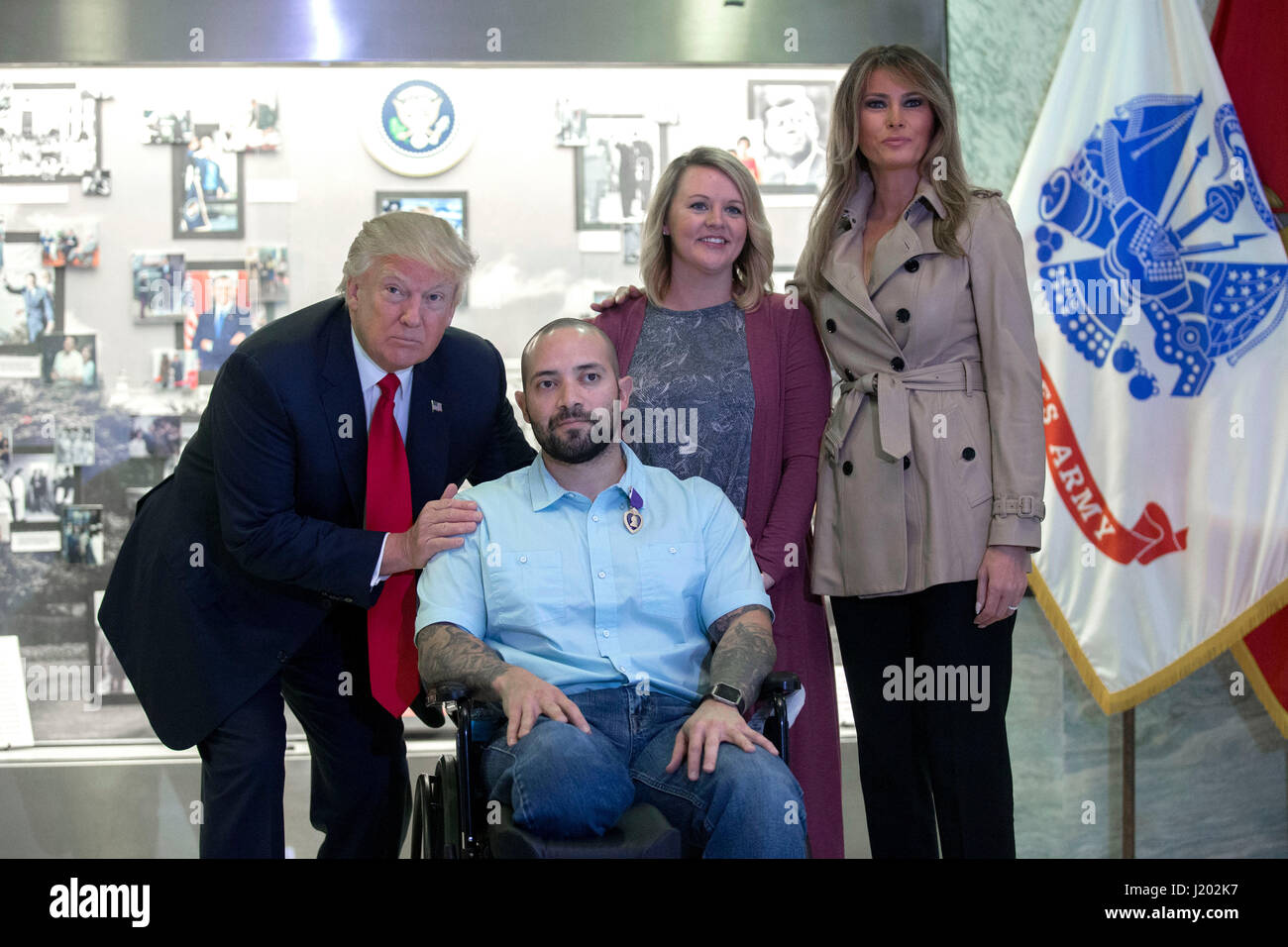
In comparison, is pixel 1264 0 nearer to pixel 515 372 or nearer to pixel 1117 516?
pixel 1117 516

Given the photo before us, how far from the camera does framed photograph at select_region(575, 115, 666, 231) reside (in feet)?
13.3

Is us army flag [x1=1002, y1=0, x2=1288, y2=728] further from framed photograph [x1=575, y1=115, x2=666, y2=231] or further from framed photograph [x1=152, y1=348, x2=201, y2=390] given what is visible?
framed photograph [x1=152, y1=348, x2=201, y2=390]

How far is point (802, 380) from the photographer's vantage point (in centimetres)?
286

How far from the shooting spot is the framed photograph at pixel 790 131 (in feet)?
13.2

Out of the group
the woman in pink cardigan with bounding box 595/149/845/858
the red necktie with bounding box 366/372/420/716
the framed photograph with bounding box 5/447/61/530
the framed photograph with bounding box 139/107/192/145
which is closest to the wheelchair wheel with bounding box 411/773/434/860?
the red necktie with bounding box 366/372/420/716

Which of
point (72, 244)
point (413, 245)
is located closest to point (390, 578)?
point (413, 245)

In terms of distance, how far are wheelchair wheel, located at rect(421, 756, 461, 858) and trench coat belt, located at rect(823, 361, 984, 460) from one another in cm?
114

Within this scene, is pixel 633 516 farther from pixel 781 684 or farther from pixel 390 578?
pixel 390 578

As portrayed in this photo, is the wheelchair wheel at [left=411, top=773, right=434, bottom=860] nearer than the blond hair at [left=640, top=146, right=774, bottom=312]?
Yes

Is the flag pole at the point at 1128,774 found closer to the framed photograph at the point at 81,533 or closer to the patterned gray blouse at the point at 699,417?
the patterned gray blouse at the point at 699,417

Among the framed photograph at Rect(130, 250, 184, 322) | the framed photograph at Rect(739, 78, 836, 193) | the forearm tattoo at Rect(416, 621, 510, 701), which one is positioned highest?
the framed photograph at Rect(739, 78, 836, 193)

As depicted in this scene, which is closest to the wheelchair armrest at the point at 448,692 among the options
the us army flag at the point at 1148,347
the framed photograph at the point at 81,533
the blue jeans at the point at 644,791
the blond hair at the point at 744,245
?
the blue jeans at the point at 644,791

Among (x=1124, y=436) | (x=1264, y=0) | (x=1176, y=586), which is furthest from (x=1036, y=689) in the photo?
(x=1264, y=0)

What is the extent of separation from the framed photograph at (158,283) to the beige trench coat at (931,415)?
2.36m
